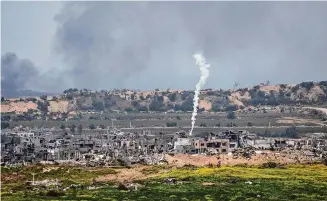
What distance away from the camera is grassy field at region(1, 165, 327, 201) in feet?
144

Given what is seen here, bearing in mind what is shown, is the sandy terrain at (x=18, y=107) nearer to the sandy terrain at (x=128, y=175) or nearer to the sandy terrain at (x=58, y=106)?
the sandy terrain at (x=58, y=106)

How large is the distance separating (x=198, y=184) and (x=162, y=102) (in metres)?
143

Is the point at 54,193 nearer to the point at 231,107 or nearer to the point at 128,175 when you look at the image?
the point at 128,175

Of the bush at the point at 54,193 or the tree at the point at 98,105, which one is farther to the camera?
the tree at the point at 98,105

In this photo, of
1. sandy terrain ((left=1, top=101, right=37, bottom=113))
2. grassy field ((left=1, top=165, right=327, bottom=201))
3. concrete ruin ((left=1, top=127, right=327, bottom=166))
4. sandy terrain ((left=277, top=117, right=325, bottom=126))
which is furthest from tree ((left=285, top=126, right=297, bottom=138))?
sandy terrain ((left=1, top=101, right=37, bottom=113))

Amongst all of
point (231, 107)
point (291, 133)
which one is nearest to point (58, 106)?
point (231, 107)

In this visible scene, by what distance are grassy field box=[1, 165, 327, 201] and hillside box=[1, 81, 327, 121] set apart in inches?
4218

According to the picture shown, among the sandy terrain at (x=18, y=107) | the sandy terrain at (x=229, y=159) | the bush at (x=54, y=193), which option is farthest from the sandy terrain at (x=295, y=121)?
the bush at (x=54, y=193)

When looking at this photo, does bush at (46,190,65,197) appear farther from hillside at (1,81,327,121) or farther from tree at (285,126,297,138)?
hillside at (1,81,327,121)

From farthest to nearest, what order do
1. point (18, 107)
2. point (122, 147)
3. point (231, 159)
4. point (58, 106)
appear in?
1. point (58, 106)
2. point (18, 107)
3. point (122, 147)
4. point (231, 159)

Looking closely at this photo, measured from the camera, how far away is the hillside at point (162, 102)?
174625 mm

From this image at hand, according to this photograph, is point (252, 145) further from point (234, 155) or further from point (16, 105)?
point (16, 105)

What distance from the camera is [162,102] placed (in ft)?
636

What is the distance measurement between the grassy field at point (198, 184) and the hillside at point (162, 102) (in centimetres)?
10713
